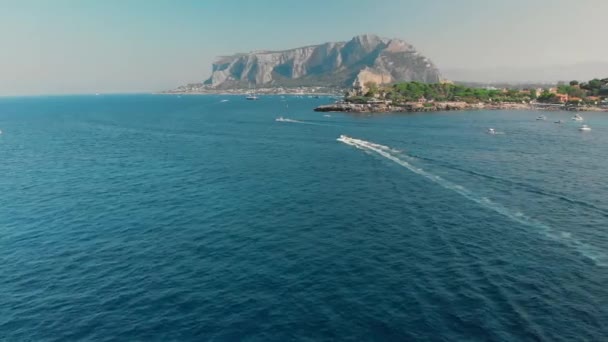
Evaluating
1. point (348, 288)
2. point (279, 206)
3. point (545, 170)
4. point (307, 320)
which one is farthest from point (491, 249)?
point (545, 170)

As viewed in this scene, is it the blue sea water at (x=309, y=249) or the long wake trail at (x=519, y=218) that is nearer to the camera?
the blue sea water at (x=309, y=249)

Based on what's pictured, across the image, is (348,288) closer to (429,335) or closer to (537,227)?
(429,335)

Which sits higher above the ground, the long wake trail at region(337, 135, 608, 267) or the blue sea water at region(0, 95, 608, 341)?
the long wake trail at region(337, 135, 608, 267)

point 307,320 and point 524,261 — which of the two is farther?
point 524,261

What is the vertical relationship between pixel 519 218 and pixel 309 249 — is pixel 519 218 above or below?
above

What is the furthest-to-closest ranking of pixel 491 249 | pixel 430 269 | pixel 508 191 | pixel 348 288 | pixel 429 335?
1. pixel 508 191
2. pixel 491 249
3. pixel 430 269
4. pixel 348 288
5. pixel 429 335

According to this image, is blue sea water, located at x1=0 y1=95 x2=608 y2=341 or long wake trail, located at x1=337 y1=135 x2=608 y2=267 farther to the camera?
long wake trail, located at x1=337 y1=135 x2=608 y2=267

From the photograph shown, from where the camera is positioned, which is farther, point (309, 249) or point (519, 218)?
point (519, 218)

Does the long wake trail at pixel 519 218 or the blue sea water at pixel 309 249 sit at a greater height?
the long wake trail at pixel 519 218
